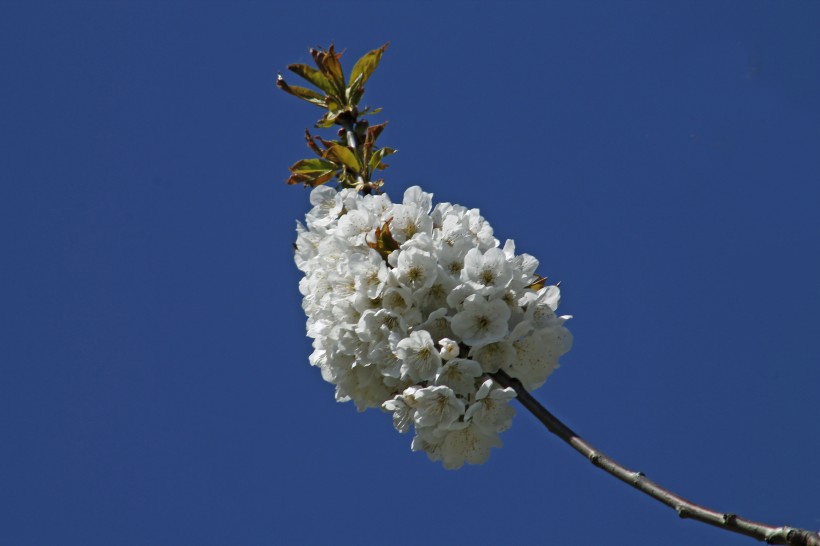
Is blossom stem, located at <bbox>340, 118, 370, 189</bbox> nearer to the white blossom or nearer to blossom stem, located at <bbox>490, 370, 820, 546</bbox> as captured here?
the white blossom

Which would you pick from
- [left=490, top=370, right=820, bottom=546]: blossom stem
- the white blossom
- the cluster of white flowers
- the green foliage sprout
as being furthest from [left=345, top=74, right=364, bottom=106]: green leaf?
[left=490, top=370, right=820, bottom=546]: blossom stem

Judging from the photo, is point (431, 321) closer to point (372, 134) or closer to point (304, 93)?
point (372, 134)

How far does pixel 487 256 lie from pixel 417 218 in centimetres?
31

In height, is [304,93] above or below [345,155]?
above

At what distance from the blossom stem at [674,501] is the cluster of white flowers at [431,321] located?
336 millimetres

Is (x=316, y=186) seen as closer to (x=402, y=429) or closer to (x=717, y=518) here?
(x=402, y=429)

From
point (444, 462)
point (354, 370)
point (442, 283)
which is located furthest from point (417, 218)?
point (444, 462)

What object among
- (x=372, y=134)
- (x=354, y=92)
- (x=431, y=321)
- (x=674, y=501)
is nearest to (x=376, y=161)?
(x=372, y=134)

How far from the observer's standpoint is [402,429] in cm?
293

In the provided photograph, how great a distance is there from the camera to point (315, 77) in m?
3.80

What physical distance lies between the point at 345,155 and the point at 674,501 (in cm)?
198

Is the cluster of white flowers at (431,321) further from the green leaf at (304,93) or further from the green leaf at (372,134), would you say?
the green leaf at (304,93)

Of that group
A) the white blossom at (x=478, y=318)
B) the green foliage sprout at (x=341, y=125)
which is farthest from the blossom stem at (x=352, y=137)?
the white blossom at (x=478, y=318)

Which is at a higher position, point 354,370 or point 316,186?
point 316,186
